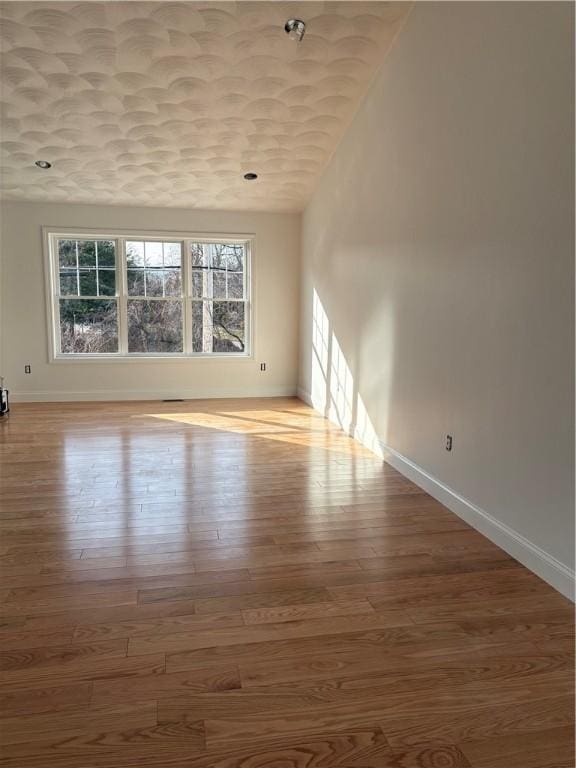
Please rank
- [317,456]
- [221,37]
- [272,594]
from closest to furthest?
[272,594] → [221,37] → [317,456]

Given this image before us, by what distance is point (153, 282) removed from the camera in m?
6.66

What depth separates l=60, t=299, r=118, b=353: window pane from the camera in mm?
6520

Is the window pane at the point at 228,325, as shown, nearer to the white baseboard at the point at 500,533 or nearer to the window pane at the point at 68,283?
the window pane at the point at 68,283

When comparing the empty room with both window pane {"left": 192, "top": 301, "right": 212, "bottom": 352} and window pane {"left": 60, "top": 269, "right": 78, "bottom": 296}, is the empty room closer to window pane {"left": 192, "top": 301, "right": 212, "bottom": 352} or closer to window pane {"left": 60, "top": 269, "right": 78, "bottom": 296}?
window pane {"left": 60, "top": 269, "right": 78, "bottom": 296}

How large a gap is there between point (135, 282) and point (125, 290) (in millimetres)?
165

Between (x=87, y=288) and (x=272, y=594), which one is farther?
(x=87, y=288)

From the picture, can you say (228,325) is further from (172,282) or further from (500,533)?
(500,533)

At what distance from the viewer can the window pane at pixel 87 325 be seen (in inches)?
257

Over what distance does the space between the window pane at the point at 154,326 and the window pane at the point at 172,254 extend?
496 mm

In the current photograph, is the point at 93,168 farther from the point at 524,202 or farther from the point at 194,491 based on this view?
the point at 524,202

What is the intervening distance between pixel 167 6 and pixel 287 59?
3.10 feet

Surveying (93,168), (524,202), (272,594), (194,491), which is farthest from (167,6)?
A: (272,594)

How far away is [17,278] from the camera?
6.24m

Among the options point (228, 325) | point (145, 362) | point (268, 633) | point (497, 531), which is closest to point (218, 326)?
point (228, 325)
